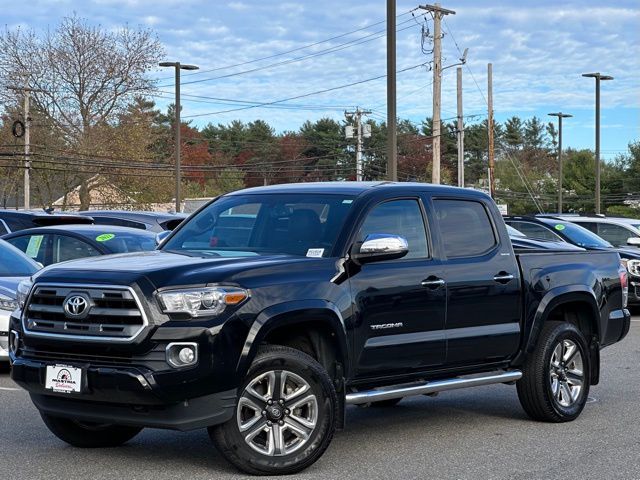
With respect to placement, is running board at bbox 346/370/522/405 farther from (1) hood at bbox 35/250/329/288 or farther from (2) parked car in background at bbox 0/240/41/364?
(2) parked car in background at bbox 0/240/41/364

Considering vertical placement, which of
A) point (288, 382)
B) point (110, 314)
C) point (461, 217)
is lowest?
point (288, 382)

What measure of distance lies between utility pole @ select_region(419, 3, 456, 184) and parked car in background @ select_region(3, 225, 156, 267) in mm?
21615

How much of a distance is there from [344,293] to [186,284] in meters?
1.14

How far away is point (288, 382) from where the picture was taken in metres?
6.45

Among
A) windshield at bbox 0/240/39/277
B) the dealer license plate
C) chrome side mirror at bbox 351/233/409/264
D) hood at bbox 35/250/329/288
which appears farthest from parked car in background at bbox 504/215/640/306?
the dealer license plate

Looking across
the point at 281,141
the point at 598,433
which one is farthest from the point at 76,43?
the point at 598,433

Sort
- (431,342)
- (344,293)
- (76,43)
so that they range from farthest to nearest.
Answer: (76,43), (431,342), (344,293)

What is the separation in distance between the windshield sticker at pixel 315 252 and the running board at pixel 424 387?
3.04 feet

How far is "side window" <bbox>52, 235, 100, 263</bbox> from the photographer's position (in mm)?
13484

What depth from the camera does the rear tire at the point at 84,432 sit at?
7121mm

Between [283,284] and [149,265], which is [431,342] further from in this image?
[149,265]

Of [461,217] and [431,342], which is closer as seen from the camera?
[431,342]

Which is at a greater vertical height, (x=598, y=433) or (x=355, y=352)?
(x=355, y=352)

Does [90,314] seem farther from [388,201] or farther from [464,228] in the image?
[464,228]
